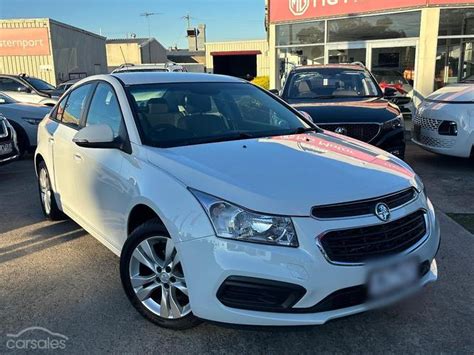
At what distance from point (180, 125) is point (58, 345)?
1.69 metres

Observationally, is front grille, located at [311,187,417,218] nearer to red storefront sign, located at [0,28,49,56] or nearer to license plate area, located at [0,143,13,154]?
license plate area, located at [0,143,13,154]

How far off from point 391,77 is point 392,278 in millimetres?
12177

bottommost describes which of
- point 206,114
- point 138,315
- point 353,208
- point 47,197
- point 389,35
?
point 138,315

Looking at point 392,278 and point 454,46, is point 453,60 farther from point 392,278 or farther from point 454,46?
point 392,278

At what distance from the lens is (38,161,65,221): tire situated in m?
4.92

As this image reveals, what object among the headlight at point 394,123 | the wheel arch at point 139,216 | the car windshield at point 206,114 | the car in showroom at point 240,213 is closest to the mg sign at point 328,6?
the headlight at point 394,123

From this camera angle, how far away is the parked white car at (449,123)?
710 cm

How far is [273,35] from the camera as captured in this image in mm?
16234

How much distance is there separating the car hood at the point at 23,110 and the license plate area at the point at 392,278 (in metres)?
7.71

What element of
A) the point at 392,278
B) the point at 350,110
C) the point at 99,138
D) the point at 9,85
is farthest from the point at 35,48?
the point at 392,278

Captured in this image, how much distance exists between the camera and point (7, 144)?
7.09 metres

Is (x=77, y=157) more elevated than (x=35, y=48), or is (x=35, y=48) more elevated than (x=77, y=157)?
(x=35, y=48)

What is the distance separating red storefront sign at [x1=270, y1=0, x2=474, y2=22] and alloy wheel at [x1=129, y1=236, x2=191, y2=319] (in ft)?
37.8

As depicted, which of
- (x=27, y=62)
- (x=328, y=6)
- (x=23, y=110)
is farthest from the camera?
(x=27, y=62)
